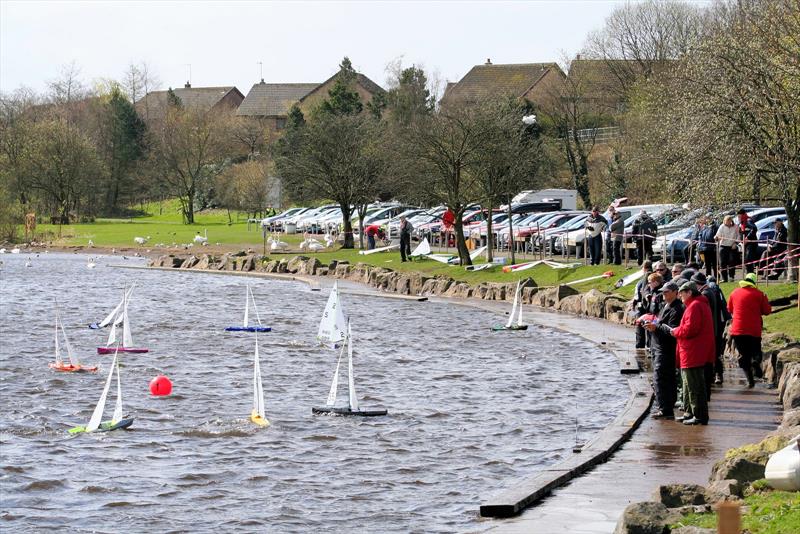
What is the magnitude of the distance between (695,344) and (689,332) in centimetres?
26

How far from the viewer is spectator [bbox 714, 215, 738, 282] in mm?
35000

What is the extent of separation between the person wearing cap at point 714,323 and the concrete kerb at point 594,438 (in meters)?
1.11

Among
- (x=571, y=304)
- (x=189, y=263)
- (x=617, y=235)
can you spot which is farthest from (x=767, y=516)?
(x=189, y=263)

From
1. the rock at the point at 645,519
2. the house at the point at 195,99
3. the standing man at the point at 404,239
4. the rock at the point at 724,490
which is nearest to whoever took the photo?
the rock at the point at 645,519

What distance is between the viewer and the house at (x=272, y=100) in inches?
5640

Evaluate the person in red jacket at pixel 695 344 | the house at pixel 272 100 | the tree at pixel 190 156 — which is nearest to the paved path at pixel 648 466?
the person in red jacket at pixel 695 344

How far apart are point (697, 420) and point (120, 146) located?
106912 mm

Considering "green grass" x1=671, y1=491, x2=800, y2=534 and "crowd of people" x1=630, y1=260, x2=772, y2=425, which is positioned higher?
"crowd of people" x1=630, y1=260, x2=772, y2=425

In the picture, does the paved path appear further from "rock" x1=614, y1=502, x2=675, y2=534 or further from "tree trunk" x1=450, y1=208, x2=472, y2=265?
"tree trunk" x1=450, y1=208, x2=472, y2=265

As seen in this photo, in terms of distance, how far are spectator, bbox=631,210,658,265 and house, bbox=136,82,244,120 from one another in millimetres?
107308

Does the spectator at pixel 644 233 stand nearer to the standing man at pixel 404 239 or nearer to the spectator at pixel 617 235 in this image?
the spectator at pixel 617 235

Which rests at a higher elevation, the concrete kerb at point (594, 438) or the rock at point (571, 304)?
the rock at point (571, 304)

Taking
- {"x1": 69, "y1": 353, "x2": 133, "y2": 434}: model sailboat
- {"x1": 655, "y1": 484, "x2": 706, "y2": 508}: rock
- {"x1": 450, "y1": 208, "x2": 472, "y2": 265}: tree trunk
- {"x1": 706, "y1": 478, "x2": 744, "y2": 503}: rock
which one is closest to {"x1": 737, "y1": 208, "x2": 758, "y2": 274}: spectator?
{"x1": 69, "y1": 353, "x2": 133, "y2": 434}: model sailboat

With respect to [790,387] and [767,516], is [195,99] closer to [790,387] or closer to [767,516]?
[790,387]
